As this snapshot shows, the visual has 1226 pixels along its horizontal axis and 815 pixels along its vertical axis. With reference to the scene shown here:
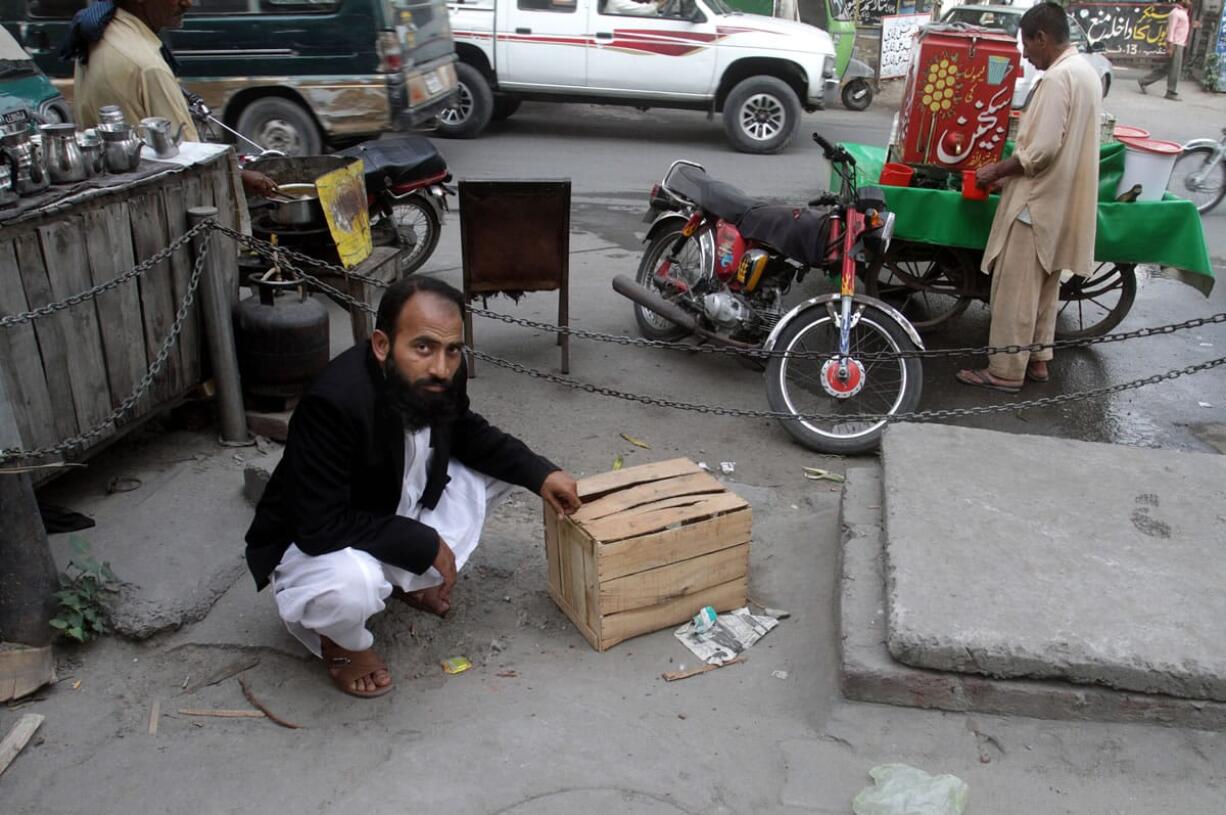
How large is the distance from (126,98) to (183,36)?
5.14 meters

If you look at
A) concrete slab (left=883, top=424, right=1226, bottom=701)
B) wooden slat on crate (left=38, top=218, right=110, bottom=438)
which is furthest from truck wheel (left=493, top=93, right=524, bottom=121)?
concrete slab (left=883, top=424, right=1226, bottom=701)

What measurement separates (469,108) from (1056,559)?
33.3 ft

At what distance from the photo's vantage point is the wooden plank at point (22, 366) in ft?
11.3

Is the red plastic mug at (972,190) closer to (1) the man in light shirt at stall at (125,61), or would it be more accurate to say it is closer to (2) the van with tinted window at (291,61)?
(1) the man in light shirt at stall at (125,61)

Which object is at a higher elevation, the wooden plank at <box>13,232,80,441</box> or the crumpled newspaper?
the wooden plank at <box>13,232,80,441</box>

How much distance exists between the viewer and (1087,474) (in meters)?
3.95

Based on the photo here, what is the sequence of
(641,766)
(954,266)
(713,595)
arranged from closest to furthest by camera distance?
(641,766), (713,595), (954,266)

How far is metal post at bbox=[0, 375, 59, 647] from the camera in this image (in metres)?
3.15

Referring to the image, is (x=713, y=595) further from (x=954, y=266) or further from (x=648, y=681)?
(x=954, y=266)

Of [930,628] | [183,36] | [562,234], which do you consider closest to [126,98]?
[562,234]

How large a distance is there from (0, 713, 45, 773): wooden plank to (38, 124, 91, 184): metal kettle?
1924 mm

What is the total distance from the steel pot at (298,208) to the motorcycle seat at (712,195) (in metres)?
2.05

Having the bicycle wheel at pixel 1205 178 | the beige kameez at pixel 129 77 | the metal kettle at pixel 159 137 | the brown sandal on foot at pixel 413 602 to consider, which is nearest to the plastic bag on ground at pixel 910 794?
the brown sandal on foot at pixel 413 602

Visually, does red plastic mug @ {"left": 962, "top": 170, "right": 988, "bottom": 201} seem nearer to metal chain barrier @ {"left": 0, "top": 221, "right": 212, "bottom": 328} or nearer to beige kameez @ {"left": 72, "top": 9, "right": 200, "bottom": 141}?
metal chain barrier @ {"left": 0, "top": 221, "right": 212, "bottom": 328}
